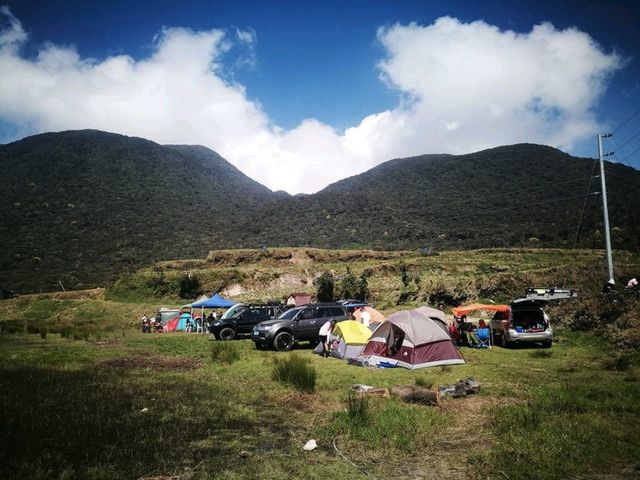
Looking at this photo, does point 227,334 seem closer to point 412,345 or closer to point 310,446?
point 412,345

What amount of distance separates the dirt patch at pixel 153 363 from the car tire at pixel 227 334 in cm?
692

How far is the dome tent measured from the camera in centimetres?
1312

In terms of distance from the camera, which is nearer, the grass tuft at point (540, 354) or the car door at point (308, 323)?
the grass tuft at point (540, 354)

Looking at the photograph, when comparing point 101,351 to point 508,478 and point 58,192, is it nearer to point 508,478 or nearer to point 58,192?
point 508,478

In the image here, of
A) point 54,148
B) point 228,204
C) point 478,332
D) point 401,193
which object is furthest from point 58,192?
point 478,332

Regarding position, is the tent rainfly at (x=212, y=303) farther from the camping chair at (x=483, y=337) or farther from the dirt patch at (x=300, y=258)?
the dirt patch at (x=300, y=258)

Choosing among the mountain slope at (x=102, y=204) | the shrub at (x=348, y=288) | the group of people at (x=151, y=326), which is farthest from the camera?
the mountain slope at (x=102, y=204)

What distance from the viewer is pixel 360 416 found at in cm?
694

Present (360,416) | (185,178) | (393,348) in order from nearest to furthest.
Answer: (360,416)
(393,348)
(185,178)

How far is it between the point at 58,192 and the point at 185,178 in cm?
3102

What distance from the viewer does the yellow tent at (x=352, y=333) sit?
15.3 metres

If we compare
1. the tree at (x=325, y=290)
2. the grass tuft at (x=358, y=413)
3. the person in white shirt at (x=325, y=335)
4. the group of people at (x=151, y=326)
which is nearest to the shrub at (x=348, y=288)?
the tree at (x=325, y=290)

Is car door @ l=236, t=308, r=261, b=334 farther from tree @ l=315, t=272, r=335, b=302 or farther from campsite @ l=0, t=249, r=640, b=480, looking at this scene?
tree @ l=315, t=272, r=335, b=302

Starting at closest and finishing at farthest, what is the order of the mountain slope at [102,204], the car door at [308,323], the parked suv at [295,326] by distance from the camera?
the parked suv at [295,326]
the car door at [308,323]
the mountain slope at [102,204]
